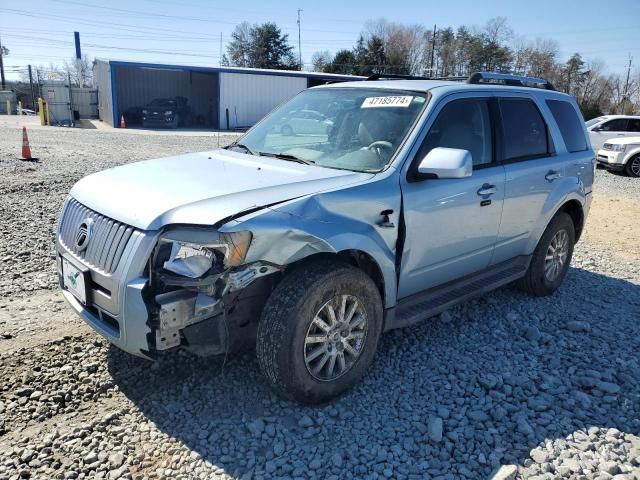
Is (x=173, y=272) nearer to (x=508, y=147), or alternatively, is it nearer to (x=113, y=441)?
(x=113, y=441)

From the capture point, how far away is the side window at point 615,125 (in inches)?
727

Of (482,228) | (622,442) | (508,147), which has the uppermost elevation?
(508,147)

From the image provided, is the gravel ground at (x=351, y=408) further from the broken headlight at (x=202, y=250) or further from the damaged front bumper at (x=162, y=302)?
the broken headlight at (x=202, y=250)

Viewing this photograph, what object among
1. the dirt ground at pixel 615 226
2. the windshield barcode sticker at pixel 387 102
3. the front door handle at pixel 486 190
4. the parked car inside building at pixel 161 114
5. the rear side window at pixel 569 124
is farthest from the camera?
the parked car inside building at pixel 161 114

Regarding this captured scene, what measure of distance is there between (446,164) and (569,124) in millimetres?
2656

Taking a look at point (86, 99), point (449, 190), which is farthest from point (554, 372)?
point (86, 99)

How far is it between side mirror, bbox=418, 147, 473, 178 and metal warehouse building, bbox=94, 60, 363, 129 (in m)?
27.9

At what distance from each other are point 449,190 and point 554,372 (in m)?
1.52

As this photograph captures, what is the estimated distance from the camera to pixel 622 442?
307cm

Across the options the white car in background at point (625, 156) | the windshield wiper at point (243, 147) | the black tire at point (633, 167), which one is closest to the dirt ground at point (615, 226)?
the white car in background at point (625, 156)

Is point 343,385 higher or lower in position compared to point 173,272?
lower

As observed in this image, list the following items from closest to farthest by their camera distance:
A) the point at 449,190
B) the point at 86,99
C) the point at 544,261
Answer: the point at 449,190, the point at 544,261, the point at 86,99

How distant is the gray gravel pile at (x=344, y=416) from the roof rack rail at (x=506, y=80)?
227 cm

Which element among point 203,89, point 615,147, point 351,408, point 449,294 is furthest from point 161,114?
point 351,408
